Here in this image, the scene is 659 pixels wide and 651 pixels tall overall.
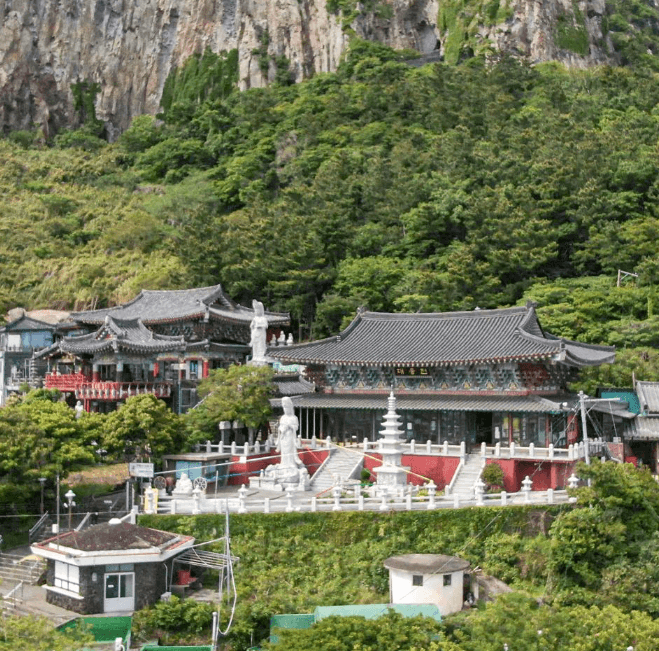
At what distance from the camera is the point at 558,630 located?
2309cm

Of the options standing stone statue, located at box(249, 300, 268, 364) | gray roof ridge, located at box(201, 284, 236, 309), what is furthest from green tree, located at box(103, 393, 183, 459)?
gray roof ridge, located at box(201, 284, 236, 309)

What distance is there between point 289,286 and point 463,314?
701 inches

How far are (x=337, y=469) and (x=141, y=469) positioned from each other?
679 centimetres

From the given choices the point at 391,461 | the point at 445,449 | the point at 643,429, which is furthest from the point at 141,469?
the point at 643,429

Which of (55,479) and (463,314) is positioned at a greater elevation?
(463,314)

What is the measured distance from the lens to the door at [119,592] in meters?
28.2

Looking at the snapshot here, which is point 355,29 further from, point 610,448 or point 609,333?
point 610,448

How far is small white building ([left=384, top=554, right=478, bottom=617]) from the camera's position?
27.8 metres

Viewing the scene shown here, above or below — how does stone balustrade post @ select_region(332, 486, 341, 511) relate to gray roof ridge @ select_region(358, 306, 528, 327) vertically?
below

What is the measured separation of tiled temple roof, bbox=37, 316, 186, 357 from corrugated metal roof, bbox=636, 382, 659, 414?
1948cm

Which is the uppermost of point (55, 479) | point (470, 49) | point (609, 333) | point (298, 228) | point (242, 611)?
point (470, 49)

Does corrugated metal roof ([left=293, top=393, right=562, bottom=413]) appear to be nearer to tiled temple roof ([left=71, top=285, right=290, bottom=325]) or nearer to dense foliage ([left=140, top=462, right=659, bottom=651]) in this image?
dense foliage ([left=140, top=462, right=659, bottom=651])

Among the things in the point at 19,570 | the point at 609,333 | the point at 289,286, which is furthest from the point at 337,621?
the point at 289,286

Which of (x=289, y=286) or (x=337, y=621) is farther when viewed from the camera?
(x=289, y=286)
